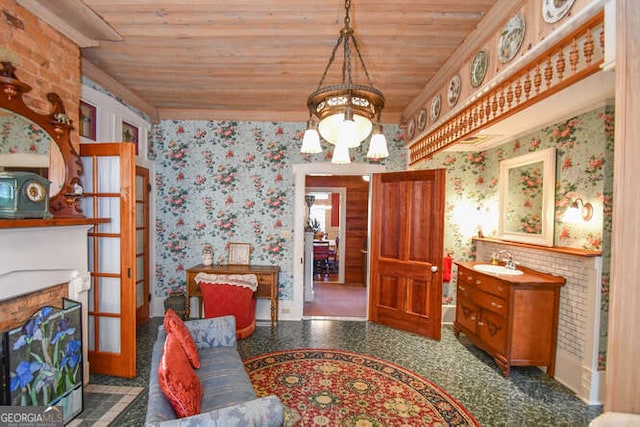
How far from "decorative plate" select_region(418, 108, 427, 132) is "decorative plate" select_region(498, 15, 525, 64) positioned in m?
1.35

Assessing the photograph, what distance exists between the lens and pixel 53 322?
1909 mm

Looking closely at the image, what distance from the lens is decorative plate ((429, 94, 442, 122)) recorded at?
287cm

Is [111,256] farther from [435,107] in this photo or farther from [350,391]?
[435,107]

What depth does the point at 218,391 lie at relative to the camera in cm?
173

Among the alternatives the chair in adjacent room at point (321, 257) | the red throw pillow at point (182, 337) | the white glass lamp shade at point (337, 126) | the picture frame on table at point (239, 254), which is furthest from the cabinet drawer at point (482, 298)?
the chair in adjacent room at point (321, 257)

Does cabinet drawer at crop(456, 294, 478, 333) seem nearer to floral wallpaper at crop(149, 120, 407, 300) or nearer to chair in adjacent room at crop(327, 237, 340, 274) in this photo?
floral wallpaper at crop(149, 120, 407, 300)

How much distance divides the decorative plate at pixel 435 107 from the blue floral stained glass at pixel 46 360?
360 cm

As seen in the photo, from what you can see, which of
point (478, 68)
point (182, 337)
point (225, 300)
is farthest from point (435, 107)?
point (225, 300)

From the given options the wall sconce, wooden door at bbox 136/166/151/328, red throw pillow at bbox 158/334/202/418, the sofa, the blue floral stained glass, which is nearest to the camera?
the sofa

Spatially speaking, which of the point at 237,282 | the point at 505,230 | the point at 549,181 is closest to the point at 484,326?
the point at 505,230

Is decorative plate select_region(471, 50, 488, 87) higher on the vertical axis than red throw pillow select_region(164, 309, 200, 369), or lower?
higher

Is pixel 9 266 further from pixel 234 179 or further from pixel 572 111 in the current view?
pixel 572 111

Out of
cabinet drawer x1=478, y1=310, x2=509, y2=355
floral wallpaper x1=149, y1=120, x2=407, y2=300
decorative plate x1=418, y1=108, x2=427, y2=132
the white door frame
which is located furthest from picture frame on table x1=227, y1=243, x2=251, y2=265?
cabinet drawer x1=478, y1=310, x2=509, y2=355

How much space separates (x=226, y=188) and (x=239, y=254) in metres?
0.99
